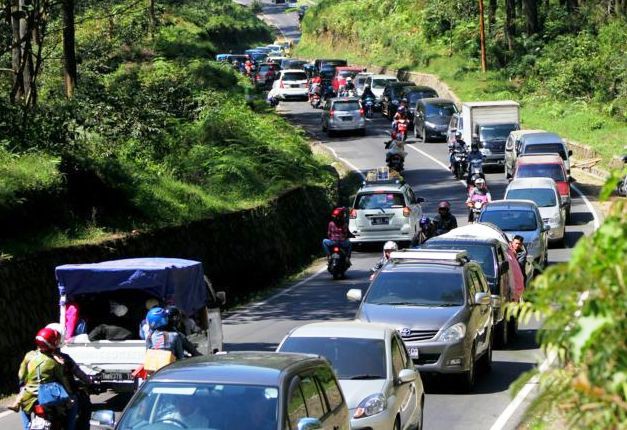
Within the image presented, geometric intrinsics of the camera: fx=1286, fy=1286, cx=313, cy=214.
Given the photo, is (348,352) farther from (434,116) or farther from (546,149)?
(434,116)

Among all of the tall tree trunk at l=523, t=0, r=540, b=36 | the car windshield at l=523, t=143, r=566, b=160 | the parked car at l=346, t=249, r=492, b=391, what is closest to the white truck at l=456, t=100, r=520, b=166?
the car windshield at l=523, t=143, r=566, b=160

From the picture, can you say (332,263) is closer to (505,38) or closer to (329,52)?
(505,38)

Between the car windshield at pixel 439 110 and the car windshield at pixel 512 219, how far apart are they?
26.2 meters

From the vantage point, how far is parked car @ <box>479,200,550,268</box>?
28.6 m

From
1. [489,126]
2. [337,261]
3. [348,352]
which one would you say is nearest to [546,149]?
[489,126]

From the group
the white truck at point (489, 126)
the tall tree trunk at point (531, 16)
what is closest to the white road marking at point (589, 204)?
the white truck at point (489, 126)

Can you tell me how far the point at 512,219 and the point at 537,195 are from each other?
14.7 ft

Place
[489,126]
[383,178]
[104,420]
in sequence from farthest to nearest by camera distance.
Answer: [489,126], [383,178], [104,420]

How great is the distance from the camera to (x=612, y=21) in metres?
64.4

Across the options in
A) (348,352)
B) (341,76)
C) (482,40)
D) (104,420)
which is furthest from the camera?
(341,76)

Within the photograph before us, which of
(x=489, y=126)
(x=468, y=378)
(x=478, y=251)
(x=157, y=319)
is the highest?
(x=157, y=319)

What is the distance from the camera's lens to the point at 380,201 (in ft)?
110

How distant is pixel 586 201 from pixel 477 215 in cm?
986

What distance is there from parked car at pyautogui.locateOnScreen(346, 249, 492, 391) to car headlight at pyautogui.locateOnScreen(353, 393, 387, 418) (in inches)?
167
